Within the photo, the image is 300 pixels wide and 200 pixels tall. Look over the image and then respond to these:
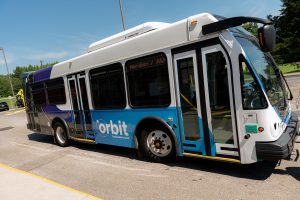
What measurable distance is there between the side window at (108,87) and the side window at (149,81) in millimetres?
320

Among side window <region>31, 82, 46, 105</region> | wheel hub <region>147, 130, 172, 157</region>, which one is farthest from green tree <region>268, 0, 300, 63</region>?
wheel hub <region>147, 130, 172, 157</region>

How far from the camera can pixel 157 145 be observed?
5945mm

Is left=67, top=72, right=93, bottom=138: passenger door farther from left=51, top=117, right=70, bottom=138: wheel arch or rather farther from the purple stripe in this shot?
the purple stripe

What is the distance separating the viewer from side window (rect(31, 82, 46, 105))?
966cm

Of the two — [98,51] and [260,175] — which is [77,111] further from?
[260,175]

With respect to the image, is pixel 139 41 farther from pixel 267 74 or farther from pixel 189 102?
pixel 267 74

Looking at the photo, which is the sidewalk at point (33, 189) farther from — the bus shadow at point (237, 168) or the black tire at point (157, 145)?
the bus shadow at point (237, 168)

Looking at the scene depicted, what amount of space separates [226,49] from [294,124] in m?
2.03

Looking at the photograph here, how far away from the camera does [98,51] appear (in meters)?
6.97

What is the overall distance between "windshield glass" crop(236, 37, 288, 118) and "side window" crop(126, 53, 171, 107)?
157 centimetres

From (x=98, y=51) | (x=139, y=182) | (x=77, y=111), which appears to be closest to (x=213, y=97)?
(x=139, y=182)

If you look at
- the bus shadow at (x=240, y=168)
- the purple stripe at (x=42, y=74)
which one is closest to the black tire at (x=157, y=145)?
the bus shadow at (x=240, y=168)

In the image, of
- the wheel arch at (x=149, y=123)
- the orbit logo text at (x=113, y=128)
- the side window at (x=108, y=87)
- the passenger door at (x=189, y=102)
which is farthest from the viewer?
the orbit logo text at (x=113, y=128)

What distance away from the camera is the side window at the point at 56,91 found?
859 cm
